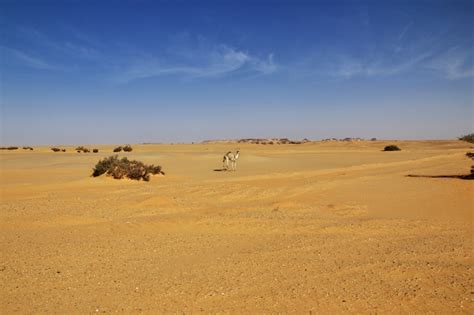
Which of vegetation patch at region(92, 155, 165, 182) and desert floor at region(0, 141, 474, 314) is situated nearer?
desert floor at region(0, 141, 474, 314)

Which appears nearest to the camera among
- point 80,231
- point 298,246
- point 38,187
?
point 298,246

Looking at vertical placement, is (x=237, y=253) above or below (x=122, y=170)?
below

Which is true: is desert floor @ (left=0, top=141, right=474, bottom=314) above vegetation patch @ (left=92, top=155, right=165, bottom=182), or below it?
below

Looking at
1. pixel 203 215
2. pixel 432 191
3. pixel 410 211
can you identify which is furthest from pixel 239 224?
pixel 432 191

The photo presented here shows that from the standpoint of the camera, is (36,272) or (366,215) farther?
(366,215)

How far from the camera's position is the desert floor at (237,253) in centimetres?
602

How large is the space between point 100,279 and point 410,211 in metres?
→ 9.21

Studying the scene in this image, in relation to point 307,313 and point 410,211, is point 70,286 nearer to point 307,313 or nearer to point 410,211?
point 307,313

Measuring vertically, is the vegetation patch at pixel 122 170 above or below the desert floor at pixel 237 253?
above

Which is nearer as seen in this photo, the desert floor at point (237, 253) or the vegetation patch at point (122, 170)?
the desert floor at point (237, 253)

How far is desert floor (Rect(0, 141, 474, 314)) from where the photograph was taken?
6020 mm

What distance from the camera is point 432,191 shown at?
1705 cm

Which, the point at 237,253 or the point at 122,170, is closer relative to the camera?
the point at 237,253

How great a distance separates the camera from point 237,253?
8359mm
